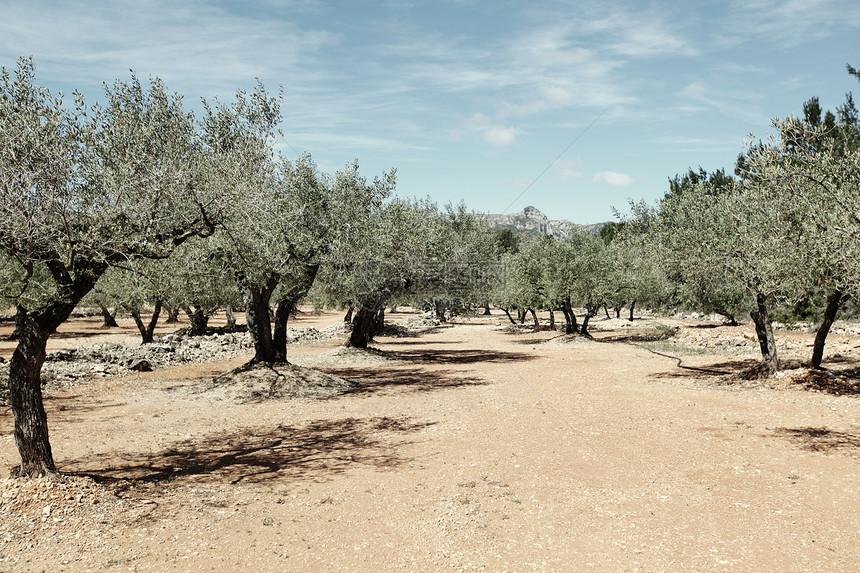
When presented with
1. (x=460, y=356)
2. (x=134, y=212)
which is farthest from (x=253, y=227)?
(x=460, y=356)

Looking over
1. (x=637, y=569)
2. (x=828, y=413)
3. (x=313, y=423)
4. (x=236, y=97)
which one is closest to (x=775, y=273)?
(x=828, y=413)

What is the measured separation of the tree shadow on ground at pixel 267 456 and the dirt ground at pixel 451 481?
68mm

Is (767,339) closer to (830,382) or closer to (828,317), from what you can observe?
(828,317)

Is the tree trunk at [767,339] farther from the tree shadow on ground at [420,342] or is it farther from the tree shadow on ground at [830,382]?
the tree shadow on ground at [420,342]

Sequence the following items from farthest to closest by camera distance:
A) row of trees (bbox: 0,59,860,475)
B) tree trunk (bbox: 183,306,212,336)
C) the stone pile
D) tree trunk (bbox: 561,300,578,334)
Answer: tree trunk (bbox: 561,300,578,334), tree trunk (bbox: 183,306,212,336), the stone pile, row of trees (bbox: 0,59,860,475)

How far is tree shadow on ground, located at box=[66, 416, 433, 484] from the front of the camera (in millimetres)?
10992

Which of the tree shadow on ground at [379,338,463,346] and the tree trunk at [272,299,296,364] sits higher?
the tree trunk at [272,299,296,364]

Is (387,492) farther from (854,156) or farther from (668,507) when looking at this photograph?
(854,156)

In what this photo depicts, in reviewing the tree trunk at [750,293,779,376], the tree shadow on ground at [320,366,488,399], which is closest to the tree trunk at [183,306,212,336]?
the tree shadow on ground at [320,366,488,399]

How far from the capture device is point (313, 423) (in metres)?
15.8

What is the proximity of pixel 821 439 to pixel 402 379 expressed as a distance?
1557 centimetres

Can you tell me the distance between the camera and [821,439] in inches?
517

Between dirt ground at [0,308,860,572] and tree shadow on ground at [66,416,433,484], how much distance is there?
2.7 inches

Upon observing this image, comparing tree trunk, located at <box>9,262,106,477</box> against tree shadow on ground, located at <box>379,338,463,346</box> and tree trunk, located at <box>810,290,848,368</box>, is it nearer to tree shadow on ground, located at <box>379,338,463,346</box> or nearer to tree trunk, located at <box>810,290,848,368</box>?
tree trunk, located at <box>810,290,848,368</box>
